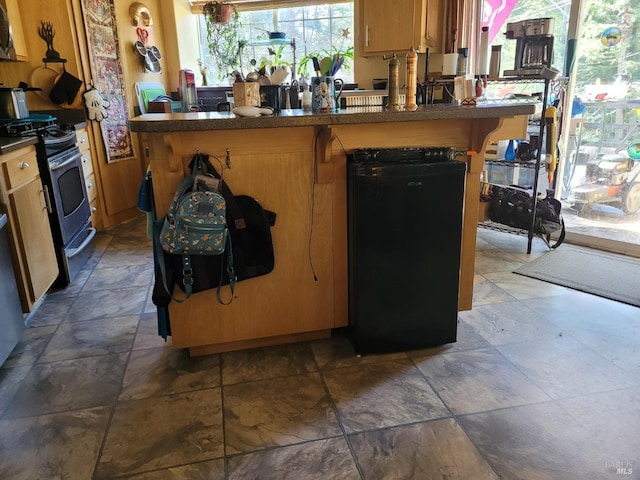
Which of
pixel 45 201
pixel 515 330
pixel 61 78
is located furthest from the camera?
pixel 61 78

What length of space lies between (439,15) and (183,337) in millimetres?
3138

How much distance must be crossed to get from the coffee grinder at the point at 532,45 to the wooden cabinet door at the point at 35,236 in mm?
3027

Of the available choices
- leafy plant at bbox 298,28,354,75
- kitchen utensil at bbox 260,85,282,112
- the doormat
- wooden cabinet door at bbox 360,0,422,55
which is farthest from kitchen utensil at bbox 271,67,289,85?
leafy plant at bbox 298,28,354,75

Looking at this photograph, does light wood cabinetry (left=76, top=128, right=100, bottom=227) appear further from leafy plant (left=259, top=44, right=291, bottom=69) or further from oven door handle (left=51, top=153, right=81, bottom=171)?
leafy plant (left=259, top=44, right=291, bottom=69)

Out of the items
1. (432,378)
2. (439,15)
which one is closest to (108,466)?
(432,378)

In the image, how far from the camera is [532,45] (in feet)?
10.6

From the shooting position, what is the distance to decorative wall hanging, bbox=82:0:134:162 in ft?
12.9

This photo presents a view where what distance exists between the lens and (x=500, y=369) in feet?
6.65

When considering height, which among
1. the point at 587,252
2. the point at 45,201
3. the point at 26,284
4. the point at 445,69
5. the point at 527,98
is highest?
the point at 445,69

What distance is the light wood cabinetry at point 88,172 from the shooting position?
146 inches

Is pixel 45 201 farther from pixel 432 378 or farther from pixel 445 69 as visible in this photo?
pixel 445 69

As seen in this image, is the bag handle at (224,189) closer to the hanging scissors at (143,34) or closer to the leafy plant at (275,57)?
the hanging scissors at (143,34)

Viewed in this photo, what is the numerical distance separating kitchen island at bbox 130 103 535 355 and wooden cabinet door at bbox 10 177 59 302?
3.00ft

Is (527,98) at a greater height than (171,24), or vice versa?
(171,24)
